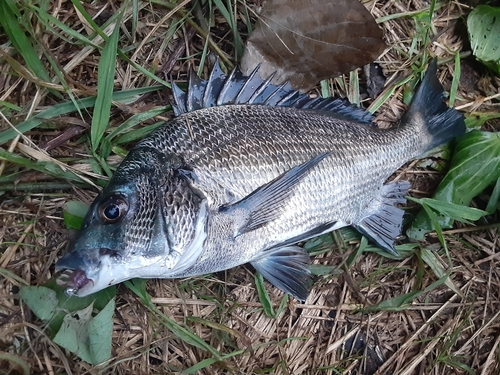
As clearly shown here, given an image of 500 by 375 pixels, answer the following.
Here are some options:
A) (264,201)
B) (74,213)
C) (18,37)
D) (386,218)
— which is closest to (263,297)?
(264,201)

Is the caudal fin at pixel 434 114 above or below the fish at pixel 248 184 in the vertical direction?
below

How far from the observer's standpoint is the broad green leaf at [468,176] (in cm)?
232

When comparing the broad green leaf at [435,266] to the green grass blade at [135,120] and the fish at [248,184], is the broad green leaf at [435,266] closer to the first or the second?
the fish at [248,184]

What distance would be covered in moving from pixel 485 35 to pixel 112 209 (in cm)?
236

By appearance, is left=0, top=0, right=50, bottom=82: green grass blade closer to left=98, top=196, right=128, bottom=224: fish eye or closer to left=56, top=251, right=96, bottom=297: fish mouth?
left=98, top=196, right=128, bottom=224: fish eye

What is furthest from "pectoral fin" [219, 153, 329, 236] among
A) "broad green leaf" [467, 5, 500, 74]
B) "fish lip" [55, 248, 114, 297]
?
"broad green leaf" [467, 5, 500, 74]

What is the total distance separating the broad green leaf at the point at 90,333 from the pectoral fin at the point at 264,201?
756mm

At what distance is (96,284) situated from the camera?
1.61 meters

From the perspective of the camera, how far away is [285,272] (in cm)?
214

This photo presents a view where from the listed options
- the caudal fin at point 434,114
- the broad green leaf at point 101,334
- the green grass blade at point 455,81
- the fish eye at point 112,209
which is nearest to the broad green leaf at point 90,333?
the broad green leaf at point 101,334

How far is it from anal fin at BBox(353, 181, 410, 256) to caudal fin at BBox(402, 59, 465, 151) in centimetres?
32

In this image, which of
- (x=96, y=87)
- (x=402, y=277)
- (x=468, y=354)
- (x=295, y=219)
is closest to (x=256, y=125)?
(x=295, y=219)

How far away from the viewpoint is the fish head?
5.25 feet

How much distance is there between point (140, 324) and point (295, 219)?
94cm
